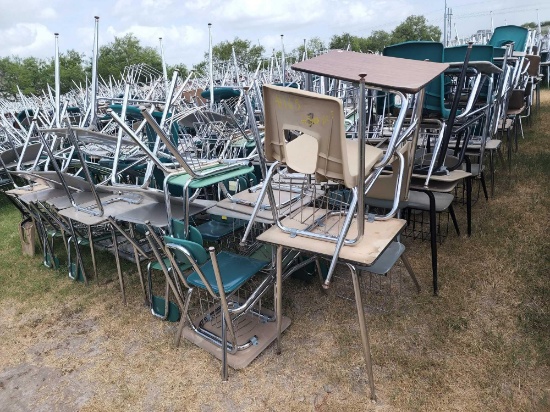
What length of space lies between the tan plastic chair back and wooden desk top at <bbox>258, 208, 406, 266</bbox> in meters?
0.28

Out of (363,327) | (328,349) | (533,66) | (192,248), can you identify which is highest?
(533,66)

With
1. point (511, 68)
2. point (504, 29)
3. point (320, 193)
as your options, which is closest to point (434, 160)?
point (320, 193)

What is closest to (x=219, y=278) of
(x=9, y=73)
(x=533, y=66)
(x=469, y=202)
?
(x=469, y=202)

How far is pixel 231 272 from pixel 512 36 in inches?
268

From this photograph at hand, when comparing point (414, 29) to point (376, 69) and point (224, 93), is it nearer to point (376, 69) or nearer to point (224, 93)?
point (224, 93)

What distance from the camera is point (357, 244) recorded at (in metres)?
1.65

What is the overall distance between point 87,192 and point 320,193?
1926 millimetres

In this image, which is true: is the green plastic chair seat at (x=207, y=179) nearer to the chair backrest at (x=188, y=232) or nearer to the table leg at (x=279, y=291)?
the chair backrest at (x=188, y=232)

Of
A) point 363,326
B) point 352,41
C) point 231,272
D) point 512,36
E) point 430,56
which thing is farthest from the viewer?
point 352,41

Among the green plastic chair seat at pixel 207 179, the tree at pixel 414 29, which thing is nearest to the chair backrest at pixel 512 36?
the green plastic chair seat at pixel 207 179

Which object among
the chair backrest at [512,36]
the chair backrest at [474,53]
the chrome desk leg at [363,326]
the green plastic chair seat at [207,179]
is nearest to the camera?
the chrome desk leg at [363,326]

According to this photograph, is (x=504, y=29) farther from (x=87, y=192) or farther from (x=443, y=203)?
(x=87, y=192)

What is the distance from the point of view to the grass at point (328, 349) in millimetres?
1940

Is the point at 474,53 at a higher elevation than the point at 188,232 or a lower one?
higher
